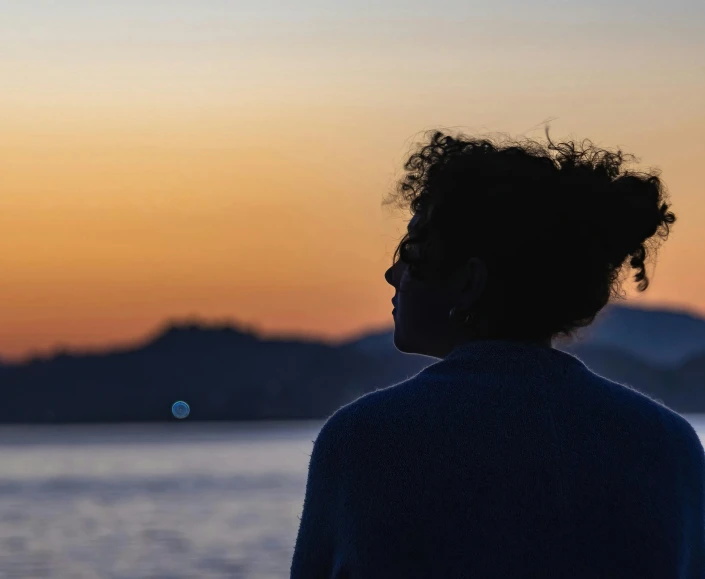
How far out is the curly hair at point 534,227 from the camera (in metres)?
1.44

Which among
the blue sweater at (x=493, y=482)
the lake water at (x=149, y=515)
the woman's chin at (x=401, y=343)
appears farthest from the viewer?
the lake water at (x=149, y=515)

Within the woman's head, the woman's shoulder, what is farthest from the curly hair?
the woman's shoulder

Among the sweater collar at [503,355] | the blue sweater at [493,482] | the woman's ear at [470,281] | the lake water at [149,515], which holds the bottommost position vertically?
the lake water at [149,515]

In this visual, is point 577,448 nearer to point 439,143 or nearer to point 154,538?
point 439,143

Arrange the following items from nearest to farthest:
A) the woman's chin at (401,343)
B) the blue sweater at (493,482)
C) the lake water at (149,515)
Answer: the blue sweater at (493,482), the woman's chin at (401,343), the lake water at (149,515)

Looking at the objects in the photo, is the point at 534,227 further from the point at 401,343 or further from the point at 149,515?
the point at 149,515

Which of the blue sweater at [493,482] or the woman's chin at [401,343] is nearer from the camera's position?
the blue sweater at [493,482]

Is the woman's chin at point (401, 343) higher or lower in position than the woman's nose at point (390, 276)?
lower

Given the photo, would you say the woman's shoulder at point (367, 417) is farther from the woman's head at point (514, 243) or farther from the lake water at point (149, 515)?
the lake water at point (149, 515)

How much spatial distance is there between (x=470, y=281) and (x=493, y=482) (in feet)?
0.77

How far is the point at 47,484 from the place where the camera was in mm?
43750

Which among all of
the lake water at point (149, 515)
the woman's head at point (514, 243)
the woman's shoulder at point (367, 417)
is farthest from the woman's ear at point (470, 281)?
the lake water at point (149, 515)

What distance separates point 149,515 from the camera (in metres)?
28.5

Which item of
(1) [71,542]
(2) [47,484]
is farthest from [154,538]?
(2) [47,484]
